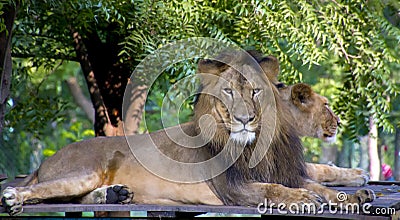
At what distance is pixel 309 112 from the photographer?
4.98 metres

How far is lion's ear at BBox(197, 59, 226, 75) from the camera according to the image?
4406mm

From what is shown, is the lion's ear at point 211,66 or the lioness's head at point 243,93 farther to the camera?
the lion's ear at point 211,66

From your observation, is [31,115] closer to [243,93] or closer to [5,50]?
[5,50]

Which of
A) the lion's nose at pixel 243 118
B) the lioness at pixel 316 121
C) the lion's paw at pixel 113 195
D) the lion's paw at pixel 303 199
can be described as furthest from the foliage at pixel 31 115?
the lion's paw at pixel 303 199

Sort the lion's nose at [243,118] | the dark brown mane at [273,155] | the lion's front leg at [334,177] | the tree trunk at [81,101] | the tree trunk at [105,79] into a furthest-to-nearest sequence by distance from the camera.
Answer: the tree trunk at [81,101] < the tree trunk at [105,79] < the lion's front leg at [334,177] < the dark brown mane at [273,155] < the lion's nose at [243,118]

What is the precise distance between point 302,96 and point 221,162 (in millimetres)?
875

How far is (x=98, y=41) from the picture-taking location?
718cm

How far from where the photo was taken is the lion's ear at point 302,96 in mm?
4863

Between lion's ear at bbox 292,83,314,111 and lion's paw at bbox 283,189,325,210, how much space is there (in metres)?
0.97

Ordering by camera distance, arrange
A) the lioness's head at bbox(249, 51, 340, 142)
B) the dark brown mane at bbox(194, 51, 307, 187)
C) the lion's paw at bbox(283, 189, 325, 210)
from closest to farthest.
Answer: the lion's paw at bbox(283, 189, 325, 210), the dark brown mane at bbox(194, 51, 307, 187), the lioness's head at bbox(249, 51, 340, 142)

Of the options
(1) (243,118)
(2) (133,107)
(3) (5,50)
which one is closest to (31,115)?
(2) (133,107)

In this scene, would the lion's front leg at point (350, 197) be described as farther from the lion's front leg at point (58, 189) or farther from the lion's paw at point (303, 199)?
the lion's front leg at point (58, 189)

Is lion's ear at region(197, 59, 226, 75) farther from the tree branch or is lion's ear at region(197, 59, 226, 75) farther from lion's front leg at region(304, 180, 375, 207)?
the tree branch

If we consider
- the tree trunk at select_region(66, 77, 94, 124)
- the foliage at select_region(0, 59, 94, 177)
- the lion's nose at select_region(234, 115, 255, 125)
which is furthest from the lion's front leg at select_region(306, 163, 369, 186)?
the tree trunk at select_region(66, 77, 94, 124)
